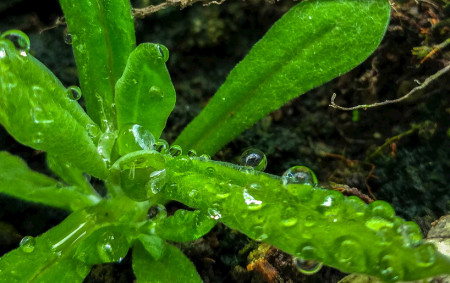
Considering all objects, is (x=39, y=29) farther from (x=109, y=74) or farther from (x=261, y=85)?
(x=261, y=85)

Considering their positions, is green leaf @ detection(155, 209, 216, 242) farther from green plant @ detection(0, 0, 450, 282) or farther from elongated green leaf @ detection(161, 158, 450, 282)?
elongated green leaf @ detection(161, 158, 450, 282)

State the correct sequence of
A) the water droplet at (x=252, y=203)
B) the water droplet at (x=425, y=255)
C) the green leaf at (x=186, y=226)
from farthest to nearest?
the green leaf at (x=186, y=226) → the water droplet at (x=252, y=203) → the water droplet at (x=425, y=255)

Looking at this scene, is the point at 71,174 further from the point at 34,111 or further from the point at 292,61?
the point at 292,61

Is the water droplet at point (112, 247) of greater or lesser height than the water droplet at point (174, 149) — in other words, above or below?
below

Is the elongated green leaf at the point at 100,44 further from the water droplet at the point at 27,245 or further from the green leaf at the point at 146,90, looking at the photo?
the water droplet at the point at 27,245

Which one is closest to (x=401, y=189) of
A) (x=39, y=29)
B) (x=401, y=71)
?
(x=401, y=71)

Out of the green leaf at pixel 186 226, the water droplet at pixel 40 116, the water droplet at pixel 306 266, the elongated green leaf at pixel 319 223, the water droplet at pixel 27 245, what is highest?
the water droplet at pixel 40 116

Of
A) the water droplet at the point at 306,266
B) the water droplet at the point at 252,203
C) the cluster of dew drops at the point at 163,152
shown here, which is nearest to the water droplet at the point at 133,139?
the cluster of dew drops at the point at 163,152
